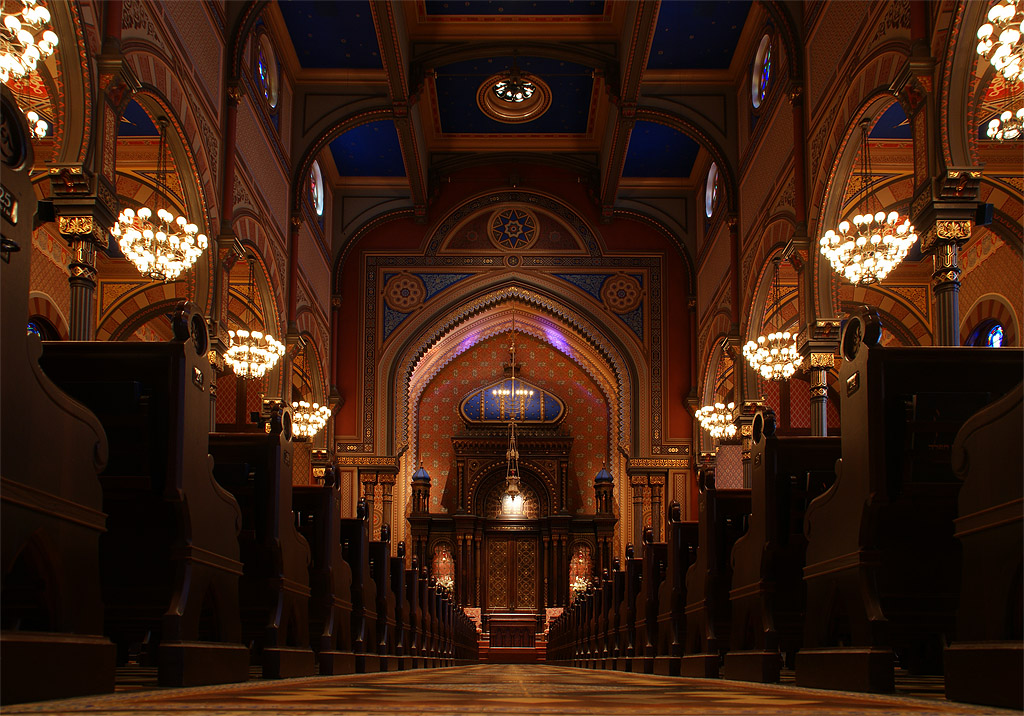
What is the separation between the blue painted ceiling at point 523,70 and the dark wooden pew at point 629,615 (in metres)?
11.2

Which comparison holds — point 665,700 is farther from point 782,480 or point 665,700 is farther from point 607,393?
point 607,393

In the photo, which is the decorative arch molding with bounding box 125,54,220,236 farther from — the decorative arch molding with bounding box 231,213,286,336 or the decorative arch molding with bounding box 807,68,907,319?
the decorative arch molding with bounding box 807,68,907,319

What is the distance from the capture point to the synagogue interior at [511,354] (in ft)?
11.6

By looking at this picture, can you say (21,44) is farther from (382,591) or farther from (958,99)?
(958,99)

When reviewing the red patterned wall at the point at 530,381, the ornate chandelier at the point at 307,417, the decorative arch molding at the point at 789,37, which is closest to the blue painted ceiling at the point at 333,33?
the ornate chandelier at the point at 307,417

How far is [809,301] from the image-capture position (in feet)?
42.9

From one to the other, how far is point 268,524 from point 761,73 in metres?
13.5

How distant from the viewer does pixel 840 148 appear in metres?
12.2

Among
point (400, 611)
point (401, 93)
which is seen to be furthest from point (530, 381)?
point (400, 611)

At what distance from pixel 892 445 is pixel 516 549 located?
22.0 meters

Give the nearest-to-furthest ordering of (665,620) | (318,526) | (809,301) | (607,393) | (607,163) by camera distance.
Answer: (318,526) → (665,620) → (809,301) → (607,163) → (607,393)

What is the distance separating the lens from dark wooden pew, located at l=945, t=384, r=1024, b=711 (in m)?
3.13

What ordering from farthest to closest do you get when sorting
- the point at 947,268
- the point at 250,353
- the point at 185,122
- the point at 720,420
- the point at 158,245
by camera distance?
the point at 720,420
the point at 250,353
the point at 185,122
the point at 158,245
the point at 947,268

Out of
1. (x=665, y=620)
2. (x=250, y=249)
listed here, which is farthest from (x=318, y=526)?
(x=250, y=249)
